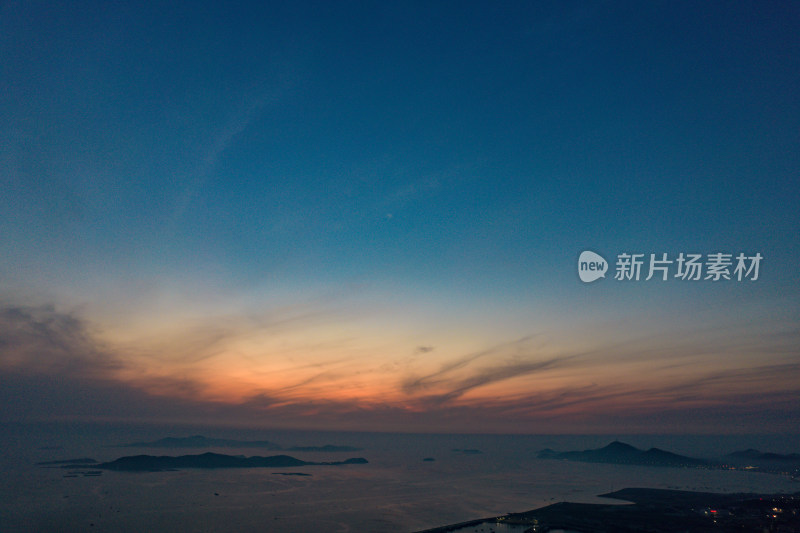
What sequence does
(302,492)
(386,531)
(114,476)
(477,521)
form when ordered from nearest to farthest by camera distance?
1. (386,531)
2. (477,521)
3. (302,492)
4. (114,476)

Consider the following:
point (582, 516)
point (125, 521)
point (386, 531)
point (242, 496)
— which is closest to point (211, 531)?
point (125, 521)

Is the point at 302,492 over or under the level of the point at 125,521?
under

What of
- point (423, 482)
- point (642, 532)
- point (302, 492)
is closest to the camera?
point (642, 532)

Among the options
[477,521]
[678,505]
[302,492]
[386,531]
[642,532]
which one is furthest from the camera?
[302,492]

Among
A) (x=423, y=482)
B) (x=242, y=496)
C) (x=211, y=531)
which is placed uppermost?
(x=211, y=531)

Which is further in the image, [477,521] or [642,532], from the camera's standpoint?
[477,521]

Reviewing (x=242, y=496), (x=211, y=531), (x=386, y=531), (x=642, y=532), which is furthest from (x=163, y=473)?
(x=642, y=532)

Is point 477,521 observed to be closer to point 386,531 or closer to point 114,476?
point 386,531

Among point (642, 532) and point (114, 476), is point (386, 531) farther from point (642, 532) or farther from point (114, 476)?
point (114, 476)

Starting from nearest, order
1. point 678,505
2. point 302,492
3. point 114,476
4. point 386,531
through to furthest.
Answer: point 386,531 → point 678,505 → point 302,492 → point 114,476
